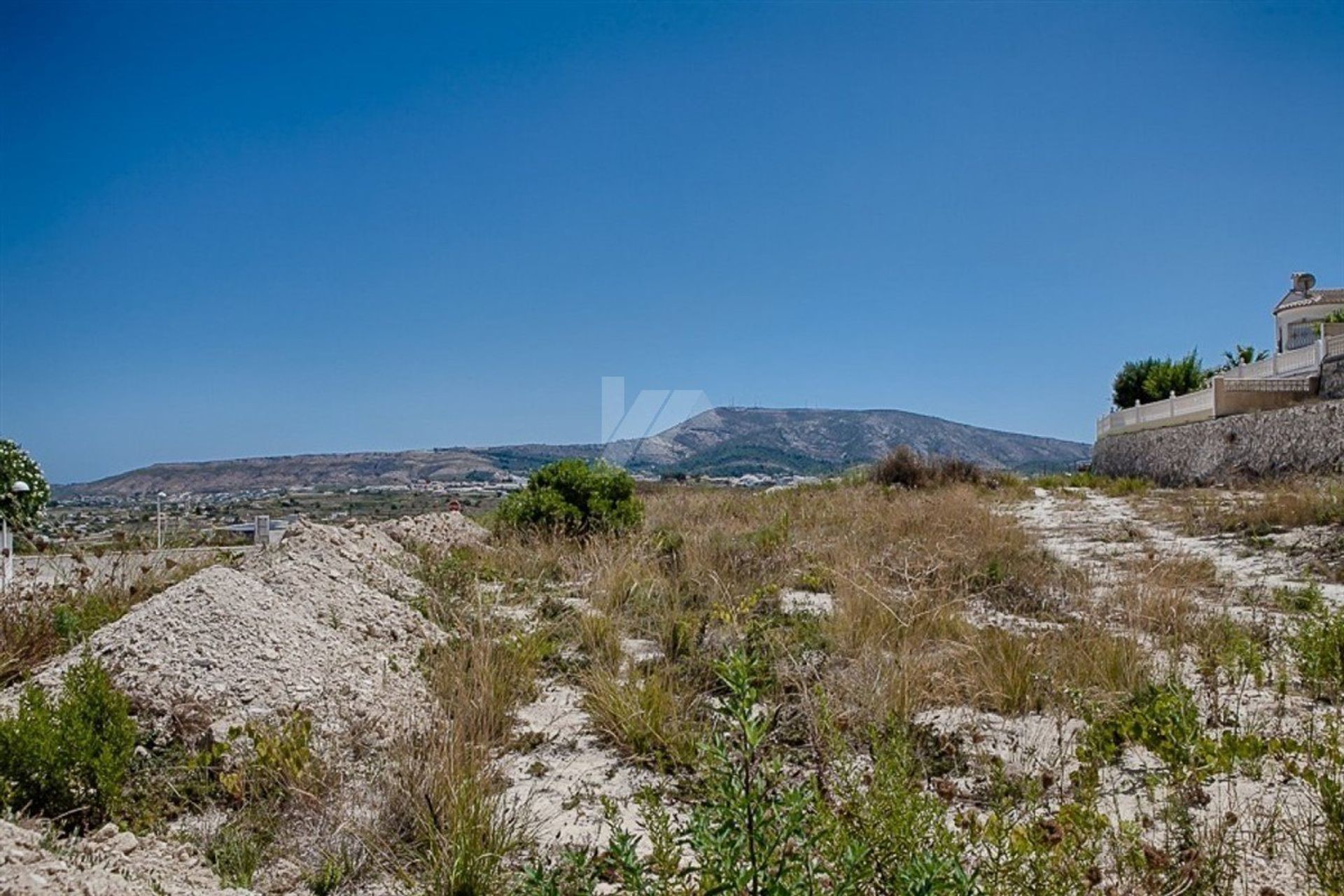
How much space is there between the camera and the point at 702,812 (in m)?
1.68

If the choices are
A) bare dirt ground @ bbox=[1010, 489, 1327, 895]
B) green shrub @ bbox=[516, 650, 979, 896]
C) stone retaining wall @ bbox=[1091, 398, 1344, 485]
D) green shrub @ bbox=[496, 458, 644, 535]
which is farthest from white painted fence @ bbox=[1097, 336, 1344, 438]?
green shrub @ bbox=[516, 650, 979, 896]

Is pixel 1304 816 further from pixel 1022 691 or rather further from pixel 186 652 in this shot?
pixel 186 652

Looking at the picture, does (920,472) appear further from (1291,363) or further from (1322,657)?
(1322,657)

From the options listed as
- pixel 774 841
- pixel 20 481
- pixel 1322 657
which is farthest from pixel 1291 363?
pixel 20 481

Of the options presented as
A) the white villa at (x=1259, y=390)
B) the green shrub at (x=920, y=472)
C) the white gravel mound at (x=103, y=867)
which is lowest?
the white gravel mound at (x=103, y=867)

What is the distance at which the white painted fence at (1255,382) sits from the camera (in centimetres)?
1759

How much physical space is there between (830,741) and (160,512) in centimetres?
806

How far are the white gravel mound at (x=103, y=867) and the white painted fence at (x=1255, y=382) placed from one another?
22978mm

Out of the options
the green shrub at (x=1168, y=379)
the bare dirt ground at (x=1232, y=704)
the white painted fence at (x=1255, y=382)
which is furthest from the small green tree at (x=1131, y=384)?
the bare dirt ground at (x=1232, y=704)

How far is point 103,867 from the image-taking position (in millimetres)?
2223

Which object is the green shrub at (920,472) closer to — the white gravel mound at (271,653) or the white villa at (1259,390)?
the white villa at (1259,390)

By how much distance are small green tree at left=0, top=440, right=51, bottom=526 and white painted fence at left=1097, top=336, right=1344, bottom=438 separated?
26.1 m

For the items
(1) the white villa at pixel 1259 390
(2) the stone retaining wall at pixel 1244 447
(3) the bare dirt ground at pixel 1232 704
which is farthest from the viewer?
(1) the white villa at pixel 1259 390

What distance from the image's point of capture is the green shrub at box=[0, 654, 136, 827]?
8.85ft
